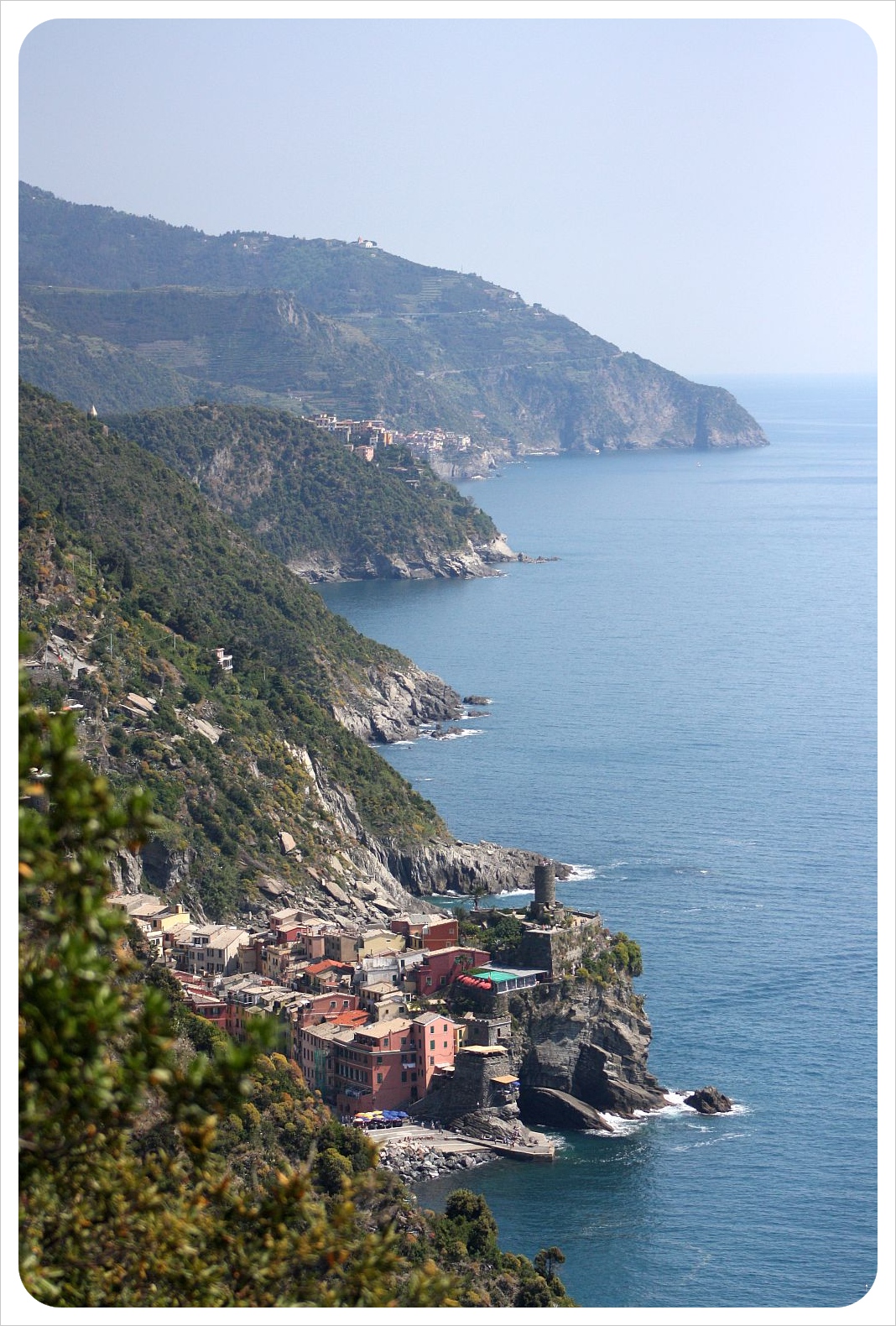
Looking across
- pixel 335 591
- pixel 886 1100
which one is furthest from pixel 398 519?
pixel 886 1100

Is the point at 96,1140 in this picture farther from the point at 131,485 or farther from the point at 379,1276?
the point at 131,485

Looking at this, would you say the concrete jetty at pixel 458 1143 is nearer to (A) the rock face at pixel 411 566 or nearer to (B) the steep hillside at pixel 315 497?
(A) the rock face at pixel 411 566

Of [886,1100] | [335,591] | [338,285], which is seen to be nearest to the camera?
[886,1100]

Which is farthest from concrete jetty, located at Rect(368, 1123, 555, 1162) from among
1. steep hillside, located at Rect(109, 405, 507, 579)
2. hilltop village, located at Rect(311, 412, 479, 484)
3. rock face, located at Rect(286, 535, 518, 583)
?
hilltop village, located at Rect(311, 412, 479, 484)

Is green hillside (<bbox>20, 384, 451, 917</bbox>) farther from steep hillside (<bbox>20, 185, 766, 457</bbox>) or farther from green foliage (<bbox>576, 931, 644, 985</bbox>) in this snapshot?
steep hillside (<bbox>20, 185, 766, 457</bbox>)

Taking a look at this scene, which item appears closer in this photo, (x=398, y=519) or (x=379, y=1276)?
(x=379, y=1276)

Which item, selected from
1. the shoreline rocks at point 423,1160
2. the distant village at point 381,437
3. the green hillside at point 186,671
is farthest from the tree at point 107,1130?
the distant village at point 381,437

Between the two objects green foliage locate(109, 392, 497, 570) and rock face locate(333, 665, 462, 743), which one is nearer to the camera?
rock face locate(333, 665, 462, 743)
